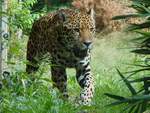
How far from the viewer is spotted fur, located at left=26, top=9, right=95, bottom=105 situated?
9750 mm

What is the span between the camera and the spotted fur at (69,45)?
9750 millimetres

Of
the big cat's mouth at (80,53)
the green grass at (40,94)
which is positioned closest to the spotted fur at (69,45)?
the big cat's mouth at (80,53)

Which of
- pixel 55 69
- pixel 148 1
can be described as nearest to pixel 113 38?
pixel 55 69

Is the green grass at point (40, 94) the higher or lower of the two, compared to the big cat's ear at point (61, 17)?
lower

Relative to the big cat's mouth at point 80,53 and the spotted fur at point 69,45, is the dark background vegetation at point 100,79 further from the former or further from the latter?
the big cat's mouth at point 80,53

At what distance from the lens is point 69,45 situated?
393 inches

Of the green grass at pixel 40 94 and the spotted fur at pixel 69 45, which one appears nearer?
the green grass at pixel 40 94

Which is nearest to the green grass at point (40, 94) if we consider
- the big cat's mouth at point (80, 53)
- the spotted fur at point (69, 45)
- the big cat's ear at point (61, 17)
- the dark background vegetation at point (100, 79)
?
the dark background vegetation at point (100, 79)

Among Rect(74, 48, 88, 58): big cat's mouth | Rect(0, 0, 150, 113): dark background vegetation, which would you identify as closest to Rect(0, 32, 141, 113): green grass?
Rect(0, 0, 150, 113): dark background vegetation

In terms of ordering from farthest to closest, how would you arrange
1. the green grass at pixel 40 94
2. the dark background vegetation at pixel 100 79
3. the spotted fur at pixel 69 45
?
the spotted fur at pixel 69 45 < the green grass at pixel 40 94 < the dark background vegetation at pixel 100 79

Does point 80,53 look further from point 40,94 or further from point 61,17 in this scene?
point 40,94

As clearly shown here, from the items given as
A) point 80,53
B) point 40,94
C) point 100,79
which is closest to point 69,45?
point 80,53

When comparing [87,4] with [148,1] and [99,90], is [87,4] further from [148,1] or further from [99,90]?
[148,1]

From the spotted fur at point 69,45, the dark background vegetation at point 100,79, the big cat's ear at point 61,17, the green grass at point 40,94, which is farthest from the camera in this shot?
the big cat's ear at point 61,17
